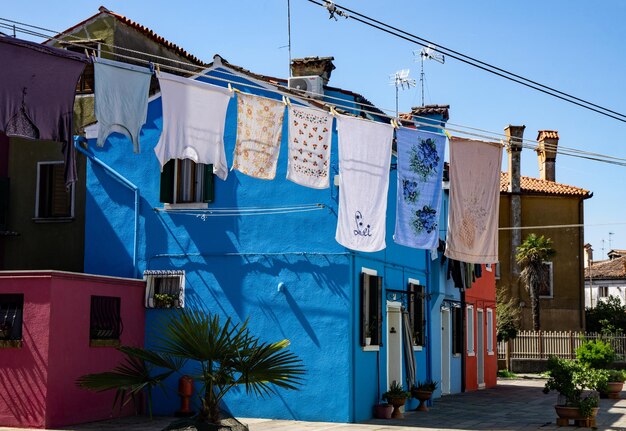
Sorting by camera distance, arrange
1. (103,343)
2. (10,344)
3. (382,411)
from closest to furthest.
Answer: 1. (10,344)
2. (103,343)
3. (382,411)

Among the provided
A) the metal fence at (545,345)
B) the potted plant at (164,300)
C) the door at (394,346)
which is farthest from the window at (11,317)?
the metal fence at (545,345)

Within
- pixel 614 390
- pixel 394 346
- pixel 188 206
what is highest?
pixel 188 206

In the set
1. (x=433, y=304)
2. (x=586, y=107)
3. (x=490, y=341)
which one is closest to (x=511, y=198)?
(x=490, y=341)

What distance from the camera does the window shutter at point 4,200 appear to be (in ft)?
68.6

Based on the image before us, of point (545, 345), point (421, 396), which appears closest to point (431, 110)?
point (421, 396)

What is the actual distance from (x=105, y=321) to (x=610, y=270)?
60.5 metres

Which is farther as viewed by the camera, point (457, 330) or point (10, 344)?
point (457, 330)

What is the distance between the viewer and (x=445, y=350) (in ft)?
83.1

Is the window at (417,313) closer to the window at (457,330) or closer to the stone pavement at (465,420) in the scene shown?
the stone pavement at (465,420)

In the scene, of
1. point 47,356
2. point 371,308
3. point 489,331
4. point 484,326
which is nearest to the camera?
point 47,356

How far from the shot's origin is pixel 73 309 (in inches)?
667

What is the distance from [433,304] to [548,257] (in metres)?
22.9

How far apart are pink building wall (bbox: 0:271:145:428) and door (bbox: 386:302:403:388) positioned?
635 centimetres

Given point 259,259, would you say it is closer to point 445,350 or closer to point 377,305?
point 377,305
